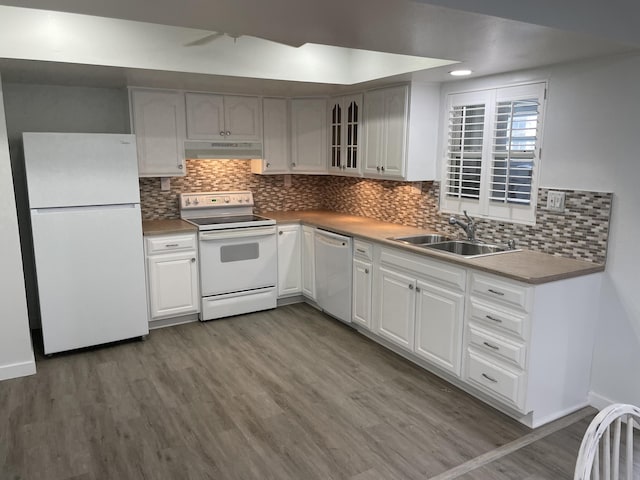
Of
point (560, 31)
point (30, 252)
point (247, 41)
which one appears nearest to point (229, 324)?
point (30, 252)

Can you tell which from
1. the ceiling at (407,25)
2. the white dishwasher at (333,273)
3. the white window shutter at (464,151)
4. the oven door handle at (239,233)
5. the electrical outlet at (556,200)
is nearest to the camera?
the ceiling at (407,25)

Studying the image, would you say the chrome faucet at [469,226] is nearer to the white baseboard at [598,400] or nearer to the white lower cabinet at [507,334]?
the white lower cabinet at [507,334]

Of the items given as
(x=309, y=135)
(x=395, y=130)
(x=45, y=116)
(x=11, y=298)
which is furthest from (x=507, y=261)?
(x=45, y=116)

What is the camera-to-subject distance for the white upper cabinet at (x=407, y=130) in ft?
12.6

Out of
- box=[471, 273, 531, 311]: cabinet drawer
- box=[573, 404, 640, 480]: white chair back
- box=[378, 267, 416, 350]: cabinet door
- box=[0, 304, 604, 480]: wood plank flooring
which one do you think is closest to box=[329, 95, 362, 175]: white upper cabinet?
box=[378, 267, 416, 350]: cabinet door

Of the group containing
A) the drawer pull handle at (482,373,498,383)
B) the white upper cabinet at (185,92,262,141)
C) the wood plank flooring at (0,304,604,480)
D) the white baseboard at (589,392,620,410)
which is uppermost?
the white upper cabinet at (185,92,262,141)

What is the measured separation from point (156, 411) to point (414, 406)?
1.61 m

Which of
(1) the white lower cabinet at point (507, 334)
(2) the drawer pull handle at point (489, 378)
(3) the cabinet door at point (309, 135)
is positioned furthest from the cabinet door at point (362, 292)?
(3) the cabinet door at point (309, 135)

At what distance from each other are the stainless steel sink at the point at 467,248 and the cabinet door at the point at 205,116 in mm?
2253

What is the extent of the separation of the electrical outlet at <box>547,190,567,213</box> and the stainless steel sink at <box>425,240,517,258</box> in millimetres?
436

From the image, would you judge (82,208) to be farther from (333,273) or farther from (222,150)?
(333,273)

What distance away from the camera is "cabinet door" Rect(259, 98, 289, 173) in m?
4.73

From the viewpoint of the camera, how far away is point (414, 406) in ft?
9.93

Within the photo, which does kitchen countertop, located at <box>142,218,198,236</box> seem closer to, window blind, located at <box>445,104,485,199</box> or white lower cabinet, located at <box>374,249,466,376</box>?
white lower cabinet, located at <box>374,249,466,376</box>
